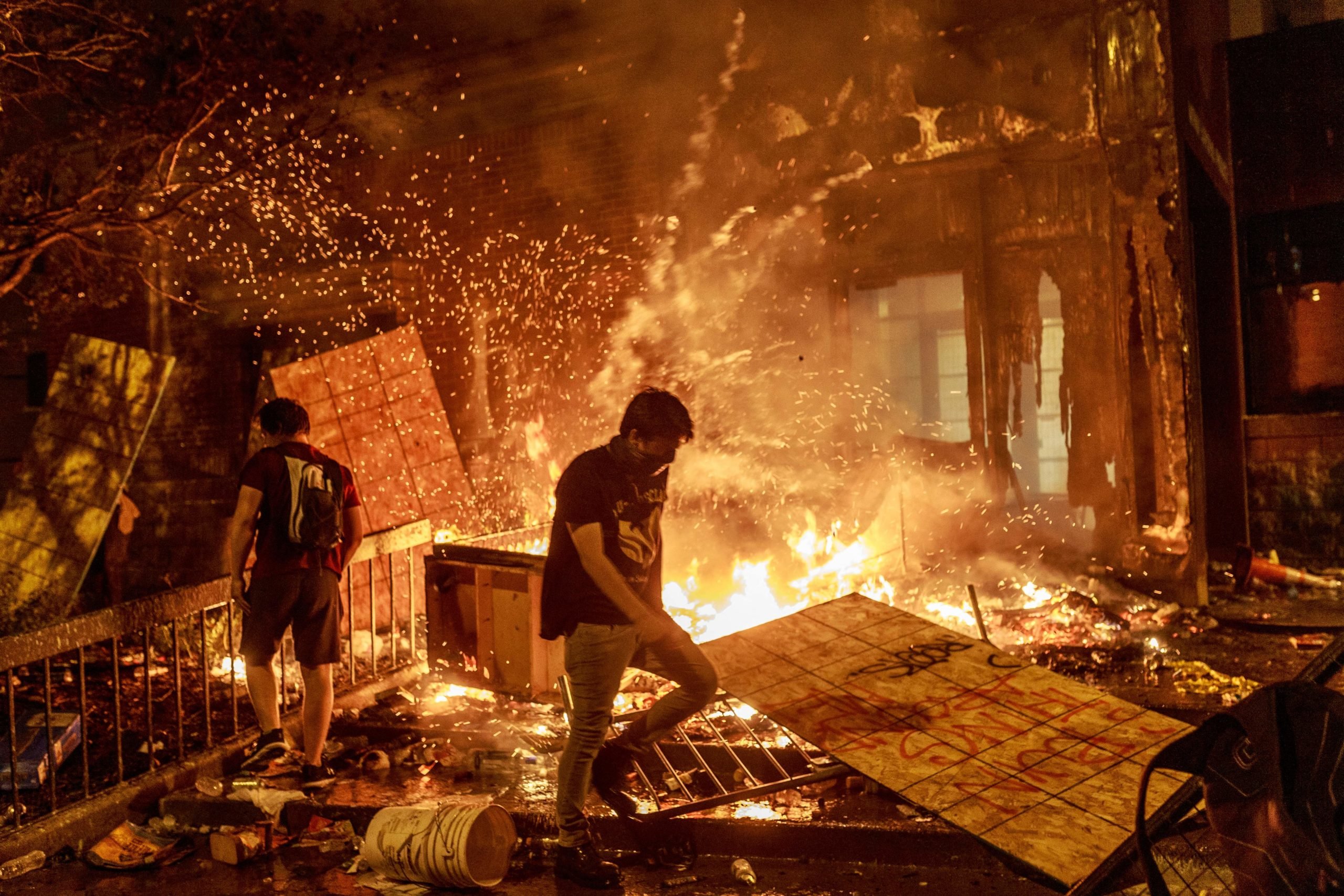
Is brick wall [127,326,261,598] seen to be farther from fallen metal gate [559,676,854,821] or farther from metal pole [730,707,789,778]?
metal pole [730,707,789,778]

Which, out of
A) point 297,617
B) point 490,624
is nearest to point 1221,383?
point 490,624

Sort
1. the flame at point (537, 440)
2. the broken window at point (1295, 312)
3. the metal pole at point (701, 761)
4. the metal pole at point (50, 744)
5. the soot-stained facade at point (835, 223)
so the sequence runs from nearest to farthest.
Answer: the metal pole at point (701, 761) → the metal pole at point (50, 744) → the soot-stained facade at point (835, 223) → the broken window at point (1295, 312) → the flame at point (537, 440)

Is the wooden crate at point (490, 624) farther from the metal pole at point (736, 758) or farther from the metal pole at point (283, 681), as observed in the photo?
the metal pole at point (736, 758)

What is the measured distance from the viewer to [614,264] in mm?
10164

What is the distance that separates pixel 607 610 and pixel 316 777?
2.30 meters

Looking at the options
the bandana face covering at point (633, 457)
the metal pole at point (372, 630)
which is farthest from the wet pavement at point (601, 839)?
the bandana face covering at point (633, 457)

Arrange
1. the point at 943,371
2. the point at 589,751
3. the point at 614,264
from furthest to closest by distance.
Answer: the point at 614,264 < the point at 943,371 < the point at 589,751

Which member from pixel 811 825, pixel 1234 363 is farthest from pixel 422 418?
pixel 1234 363

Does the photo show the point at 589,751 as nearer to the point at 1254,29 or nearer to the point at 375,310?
the point at 375,310

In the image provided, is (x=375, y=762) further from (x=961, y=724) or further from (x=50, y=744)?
(x=961, y=724)

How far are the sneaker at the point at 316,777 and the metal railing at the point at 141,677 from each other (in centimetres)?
61

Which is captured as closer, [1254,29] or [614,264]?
[614,264]

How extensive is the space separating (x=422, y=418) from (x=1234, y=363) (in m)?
8.65

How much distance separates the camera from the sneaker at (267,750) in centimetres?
529
